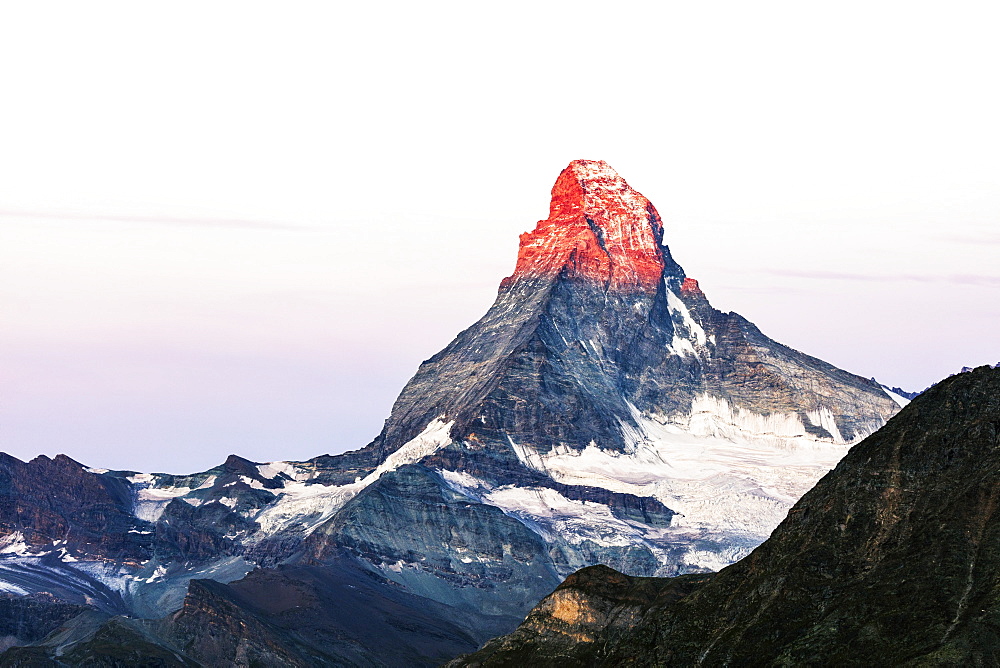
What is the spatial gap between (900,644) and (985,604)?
10.8 m

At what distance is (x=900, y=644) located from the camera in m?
200

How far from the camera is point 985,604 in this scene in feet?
648

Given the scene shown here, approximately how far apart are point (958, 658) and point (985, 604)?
11.8 metres

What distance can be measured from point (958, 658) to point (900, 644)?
12.0 metres

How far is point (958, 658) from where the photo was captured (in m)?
188
